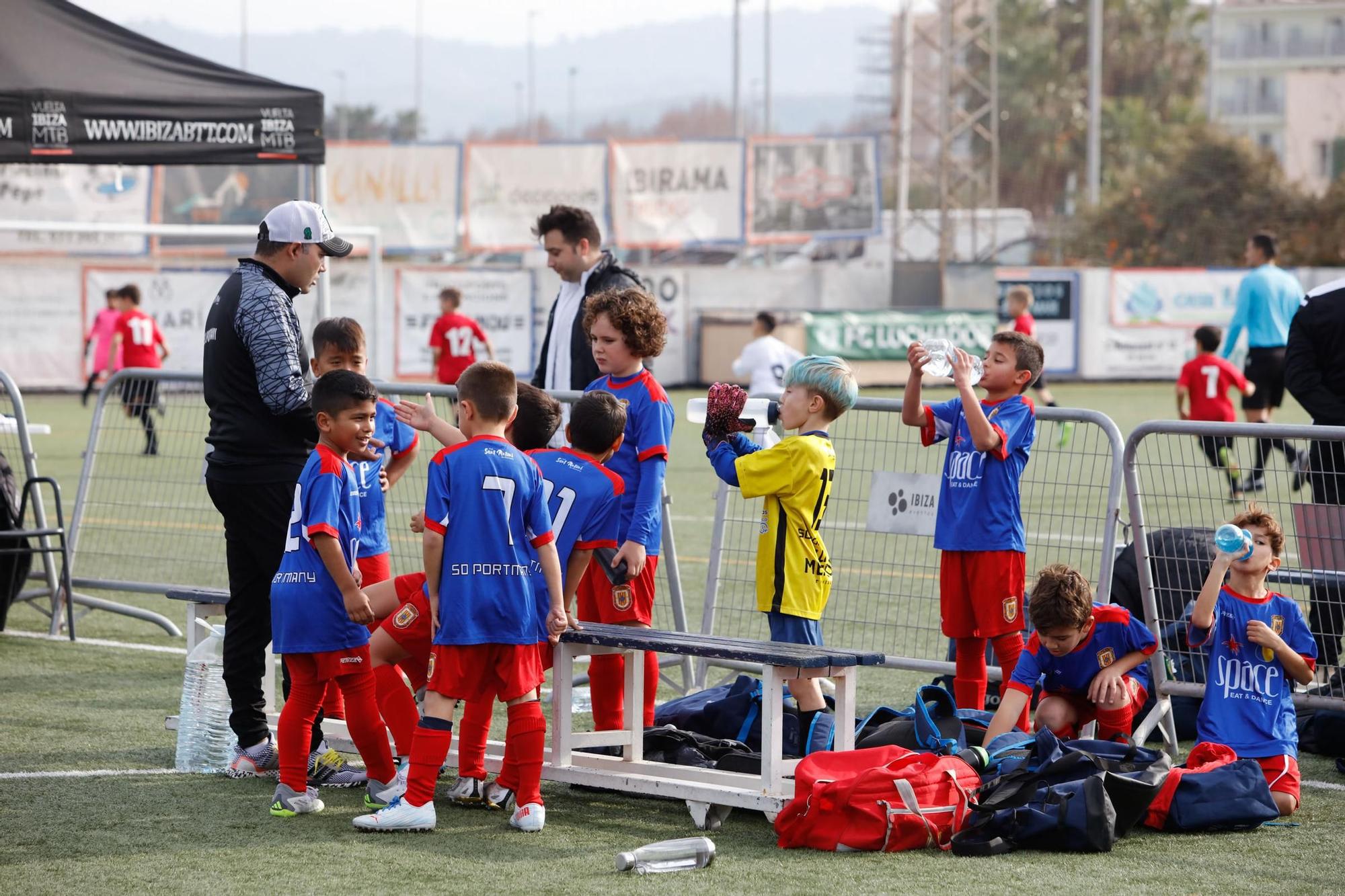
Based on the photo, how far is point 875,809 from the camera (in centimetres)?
519

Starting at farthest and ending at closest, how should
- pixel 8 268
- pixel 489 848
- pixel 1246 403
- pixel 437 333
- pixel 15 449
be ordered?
pixel 8 268
pixel 437 333
pixel 1246 403
pixel 15 449
pixel 489 848

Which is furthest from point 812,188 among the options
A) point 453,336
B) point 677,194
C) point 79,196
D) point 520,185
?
point 453,336

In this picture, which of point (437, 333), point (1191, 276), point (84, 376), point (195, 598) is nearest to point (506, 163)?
point (84, 376)

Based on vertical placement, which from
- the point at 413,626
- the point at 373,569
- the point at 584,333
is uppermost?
the point at 584,333

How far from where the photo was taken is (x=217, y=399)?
600 cm

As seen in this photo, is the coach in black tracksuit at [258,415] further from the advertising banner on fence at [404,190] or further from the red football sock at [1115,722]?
the advertising banner on fence at [404,190]

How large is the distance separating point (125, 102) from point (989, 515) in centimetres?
549

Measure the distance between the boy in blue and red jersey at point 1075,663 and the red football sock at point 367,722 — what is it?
214cm

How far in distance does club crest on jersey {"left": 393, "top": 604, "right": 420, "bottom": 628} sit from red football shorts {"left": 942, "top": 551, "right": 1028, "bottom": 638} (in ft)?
6.70

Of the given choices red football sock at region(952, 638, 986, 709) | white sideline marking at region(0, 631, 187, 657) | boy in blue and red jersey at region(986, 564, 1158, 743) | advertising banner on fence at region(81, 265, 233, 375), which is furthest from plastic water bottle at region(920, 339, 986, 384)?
advertising banner on fence at region(81, 265, 233, 375)

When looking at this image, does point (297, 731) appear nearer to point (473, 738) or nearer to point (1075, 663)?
point (473, 738)

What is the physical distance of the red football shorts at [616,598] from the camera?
615cm

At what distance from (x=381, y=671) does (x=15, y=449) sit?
851 centimetres

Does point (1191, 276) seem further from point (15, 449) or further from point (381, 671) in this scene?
point (381, 671)
